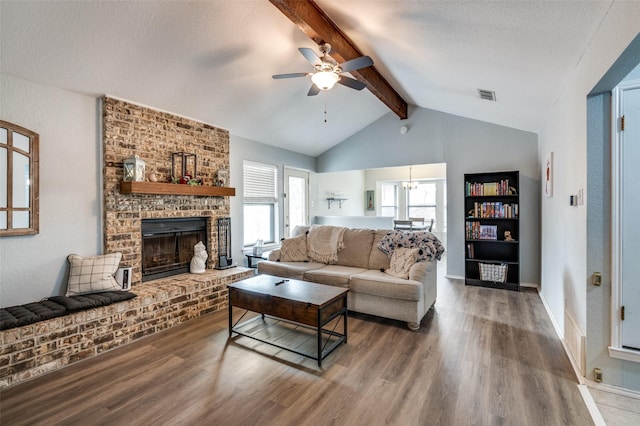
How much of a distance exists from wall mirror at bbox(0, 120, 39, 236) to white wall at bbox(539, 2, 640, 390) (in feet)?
14.8

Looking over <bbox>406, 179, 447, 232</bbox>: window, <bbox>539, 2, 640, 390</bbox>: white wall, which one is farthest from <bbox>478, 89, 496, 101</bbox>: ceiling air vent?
<bbox>406, 179, 447, 232</bbox>: window

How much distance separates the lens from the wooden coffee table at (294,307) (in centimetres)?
255

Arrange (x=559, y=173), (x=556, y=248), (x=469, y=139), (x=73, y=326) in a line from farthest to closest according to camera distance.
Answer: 1. (x=469, y=139)
2. (x=556, y=248)
3. (x=559, y=173)
4. (x=73, y=326)

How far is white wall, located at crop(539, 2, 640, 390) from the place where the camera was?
1730mm

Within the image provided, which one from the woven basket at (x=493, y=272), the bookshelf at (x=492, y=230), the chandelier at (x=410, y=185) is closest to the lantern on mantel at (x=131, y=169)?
the bookshelf at (x=492, y=230)

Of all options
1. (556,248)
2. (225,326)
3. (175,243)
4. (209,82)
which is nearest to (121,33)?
(209,82)

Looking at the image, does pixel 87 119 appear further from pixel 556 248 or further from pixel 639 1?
pixel 556 248

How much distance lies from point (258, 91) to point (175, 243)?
7.79 ft

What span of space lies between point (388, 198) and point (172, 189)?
6.52m

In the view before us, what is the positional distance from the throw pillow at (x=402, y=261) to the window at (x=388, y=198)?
5286 mm

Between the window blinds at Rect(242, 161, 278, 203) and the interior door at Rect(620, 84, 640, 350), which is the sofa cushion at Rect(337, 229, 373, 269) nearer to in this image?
the window blinds at Rect(242, 161, 278, 203)

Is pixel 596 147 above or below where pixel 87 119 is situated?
below

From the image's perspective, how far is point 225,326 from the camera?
3291 millimetres

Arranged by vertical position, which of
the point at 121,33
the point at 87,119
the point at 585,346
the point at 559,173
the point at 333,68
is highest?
the point at 121,33
